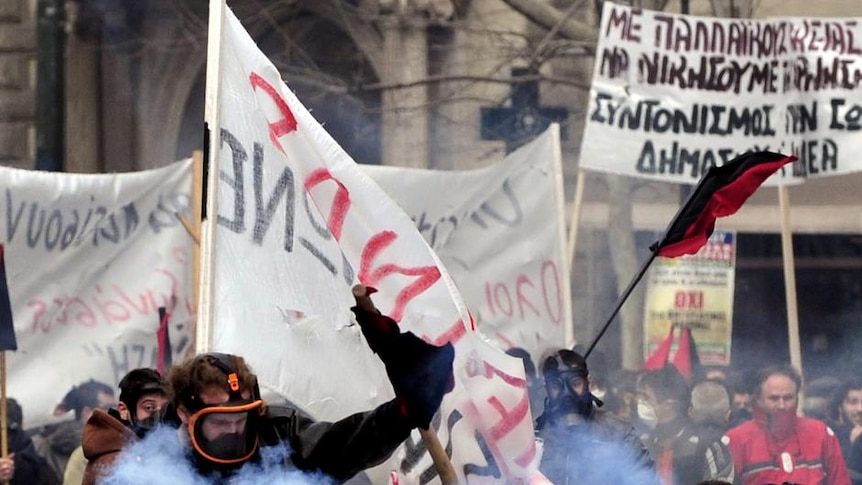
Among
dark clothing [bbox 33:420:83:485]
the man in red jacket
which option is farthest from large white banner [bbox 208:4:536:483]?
dark clothing [bbox 33:420:83:485]

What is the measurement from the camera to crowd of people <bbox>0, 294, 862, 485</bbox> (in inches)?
168

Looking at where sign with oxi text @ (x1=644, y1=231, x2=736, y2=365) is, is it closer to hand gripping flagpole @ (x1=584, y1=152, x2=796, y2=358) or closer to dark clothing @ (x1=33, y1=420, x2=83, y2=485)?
dark clothing @ (x1=33, y1=420, x2=83, y2=485)

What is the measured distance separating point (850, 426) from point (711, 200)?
3.27 meters

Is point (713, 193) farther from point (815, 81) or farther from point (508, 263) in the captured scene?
point (815, 81)

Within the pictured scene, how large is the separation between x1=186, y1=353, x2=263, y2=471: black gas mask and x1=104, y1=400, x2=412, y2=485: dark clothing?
4 cm

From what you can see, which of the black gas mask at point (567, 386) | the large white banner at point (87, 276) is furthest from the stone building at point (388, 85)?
the black gas mask at point (567, 386)

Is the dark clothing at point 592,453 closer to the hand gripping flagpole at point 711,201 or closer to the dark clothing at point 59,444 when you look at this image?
the hand gripping flagpole at point 711,201

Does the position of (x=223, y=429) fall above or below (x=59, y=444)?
above

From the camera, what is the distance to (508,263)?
9.64 metres

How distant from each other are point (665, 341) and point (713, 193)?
524 centimetres

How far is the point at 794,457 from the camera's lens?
826cm

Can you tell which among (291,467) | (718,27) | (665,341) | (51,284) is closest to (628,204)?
(665,341)

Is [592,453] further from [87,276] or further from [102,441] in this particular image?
[87,276]

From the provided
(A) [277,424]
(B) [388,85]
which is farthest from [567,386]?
(B) [388,85]
